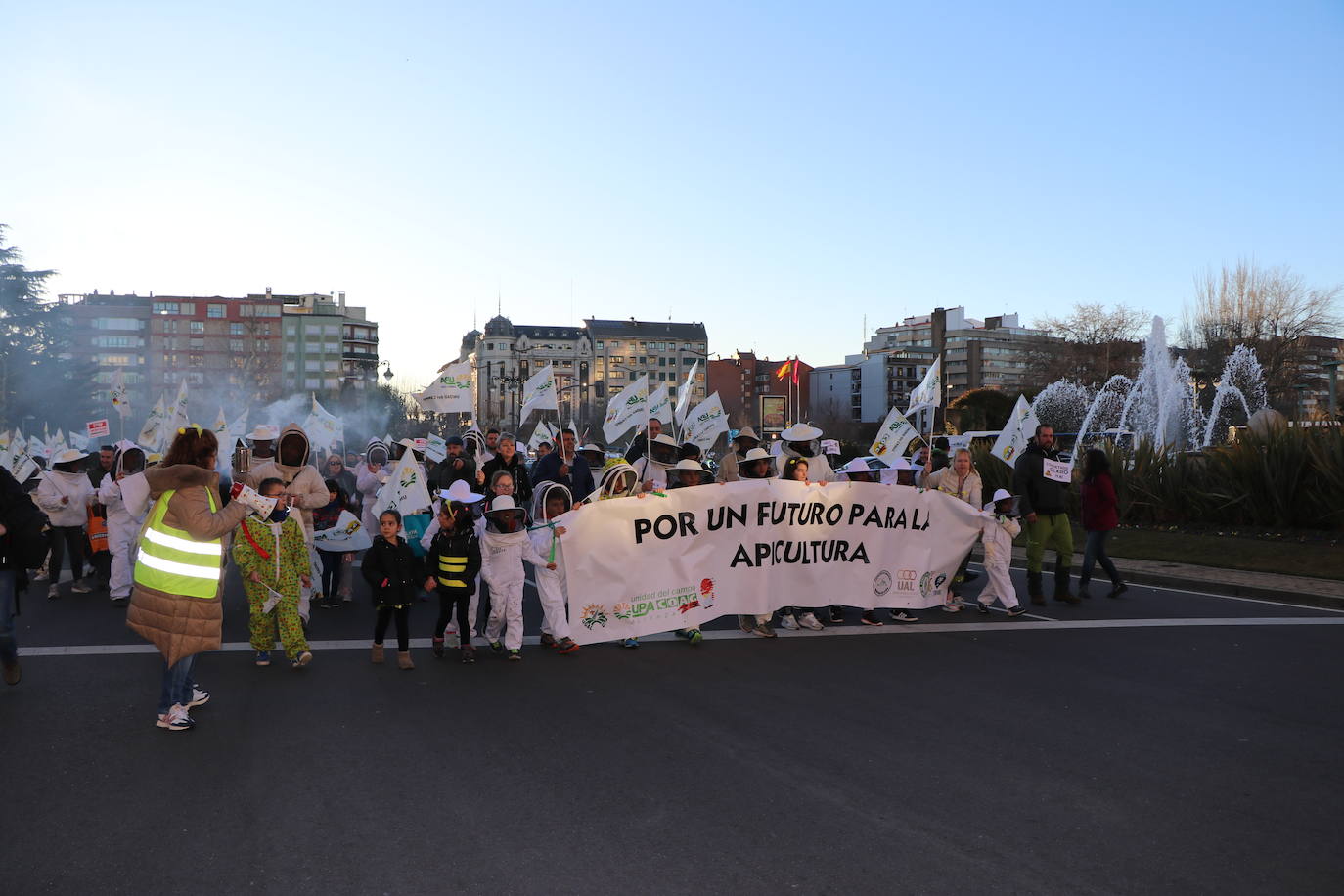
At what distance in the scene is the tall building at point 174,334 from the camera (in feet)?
486

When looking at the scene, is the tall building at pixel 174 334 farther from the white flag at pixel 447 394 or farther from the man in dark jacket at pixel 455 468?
the man in dark jacket at pixel 455 468

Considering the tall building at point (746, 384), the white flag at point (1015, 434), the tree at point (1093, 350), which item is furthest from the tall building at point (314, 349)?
the white flag at point (1015, 434)

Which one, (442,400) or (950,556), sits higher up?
(442,400)

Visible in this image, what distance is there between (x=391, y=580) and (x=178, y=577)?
2.04 metres

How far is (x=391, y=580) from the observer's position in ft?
26.7

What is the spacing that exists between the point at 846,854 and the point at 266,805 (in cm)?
270

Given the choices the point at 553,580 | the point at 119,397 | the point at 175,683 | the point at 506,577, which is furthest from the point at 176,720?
the point at 119,397

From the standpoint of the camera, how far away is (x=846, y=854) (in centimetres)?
437

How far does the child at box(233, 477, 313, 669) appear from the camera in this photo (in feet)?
26.5

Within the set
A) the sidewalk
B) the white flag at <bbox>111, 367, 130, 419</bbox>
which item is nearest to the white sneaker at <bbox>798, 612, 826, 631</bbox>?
the sidewalk

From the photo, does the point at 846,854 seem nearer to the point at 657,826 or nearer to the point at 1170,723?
the point at 657,826

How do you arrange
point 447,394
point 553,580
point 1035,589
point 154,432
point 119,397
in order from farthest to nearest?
point 119,397 < point 154,432 < point 447,394 < point 1035,589 < point 553,580

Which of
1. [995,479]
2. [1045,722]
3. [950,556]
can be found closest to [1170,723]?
[1045,722]

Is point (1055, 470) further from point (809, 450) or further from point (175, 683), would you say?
point (175, 683)
